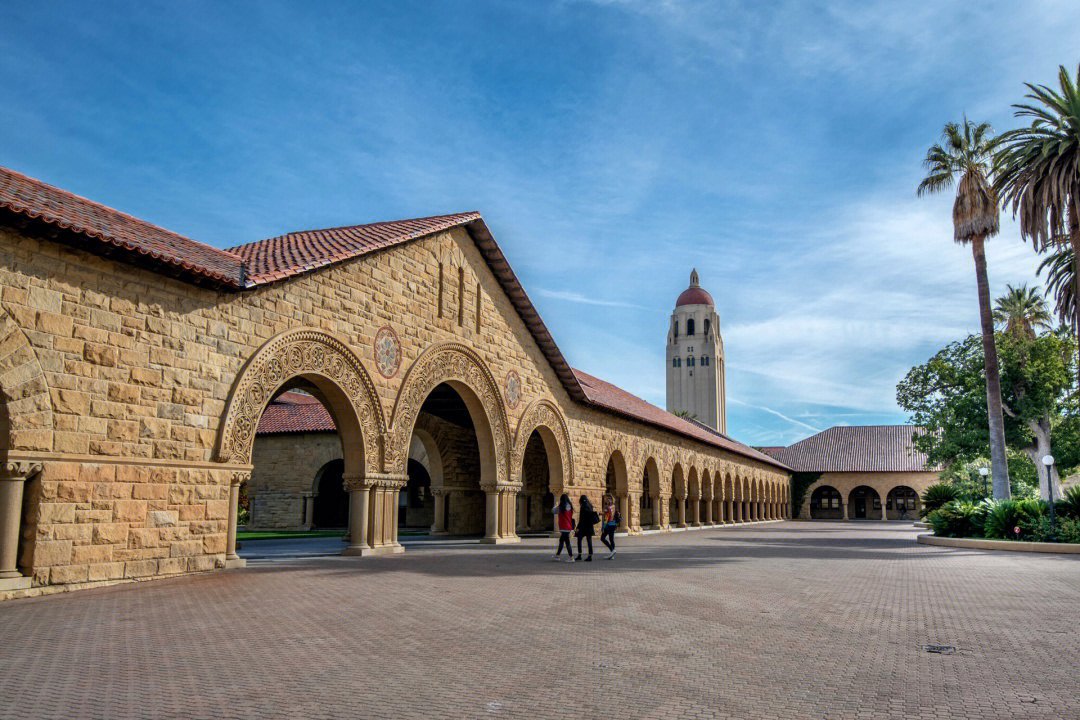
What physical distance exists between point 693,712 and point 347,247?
42.4 ft

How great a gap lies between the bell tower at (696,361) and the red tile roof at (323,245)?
85.1 meters

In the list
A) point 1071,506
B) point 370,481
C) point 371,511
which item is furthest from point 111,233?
point 1071,506

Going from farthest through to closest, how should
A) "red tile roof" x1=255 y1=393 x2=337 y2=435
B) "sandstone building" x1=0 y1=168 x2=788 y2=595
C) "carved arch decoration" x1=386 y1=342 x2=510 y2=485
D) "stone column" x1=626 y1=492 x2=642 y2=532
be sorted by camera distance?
"red tile roof" x1=255 y1=393 x2=337 y2=435 < "stone column" x1=626 y1=492 x2=642 y2=532 < "carved arch decoration" x1=386 y1=342 x2=510 y2=485 < "sandstone building" x1=0 y1=168 x2=788 y2=595

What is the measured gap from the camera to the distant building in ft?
220

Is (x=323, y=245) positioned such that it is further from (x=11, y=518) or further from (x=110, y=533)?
(x=11, y=518)

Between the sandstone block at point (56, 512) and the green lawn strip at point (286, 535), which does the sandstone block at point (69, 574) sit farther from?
the green lawn strip at point (286, 535)

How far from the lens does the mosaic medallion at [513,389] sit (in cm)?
2120

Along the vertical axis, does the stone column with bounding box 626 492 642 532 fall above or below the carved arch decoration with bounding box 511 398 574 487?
below

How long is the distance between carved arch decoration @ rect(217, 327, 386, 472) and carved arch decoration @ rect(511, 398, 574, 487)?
19.6 feet

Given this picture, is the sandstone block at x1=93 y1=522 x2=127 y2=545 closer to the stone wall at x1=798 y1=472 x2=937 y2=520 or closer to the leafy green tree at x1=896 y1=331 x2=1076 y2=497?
the leafy green tree at x1=896 y1=331 x2=1076 y2=497

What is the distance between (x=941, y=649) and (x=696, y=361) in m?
98.4

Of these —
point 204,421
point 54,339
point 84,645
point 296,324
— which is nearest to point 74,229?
point 54,339

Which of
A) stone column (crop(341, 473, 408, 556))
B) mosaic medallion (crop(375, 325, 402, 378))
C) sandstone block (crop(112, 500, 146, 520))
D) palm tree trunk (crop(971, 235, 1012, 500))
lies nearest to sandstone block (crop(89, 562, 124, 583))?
sandstone block (crop(112, 500, 146, 520))

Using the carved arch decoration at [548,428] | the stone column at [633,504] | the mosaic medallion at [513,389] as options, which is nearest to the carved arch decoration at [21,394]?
the mosaic medallion at [513,389]
